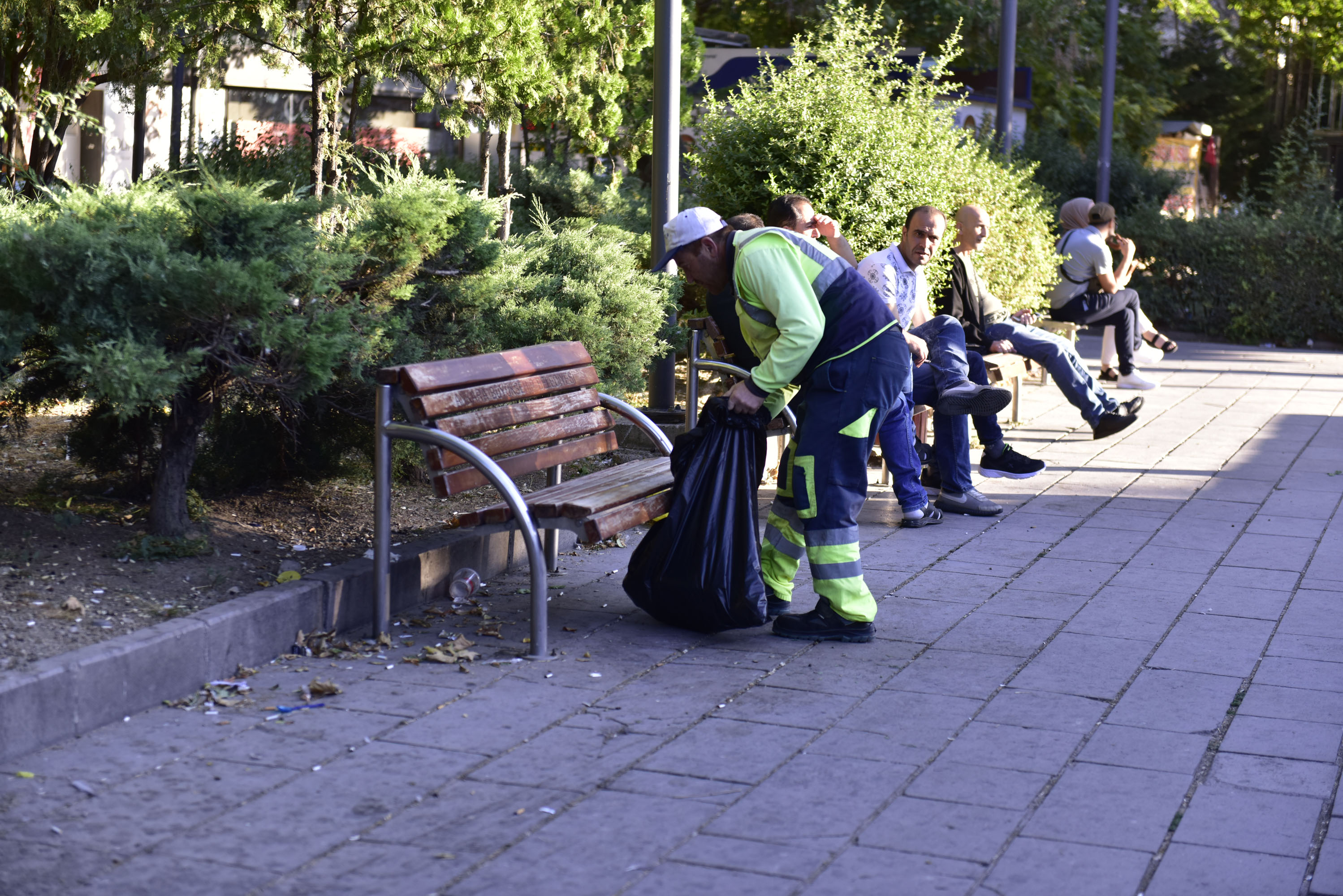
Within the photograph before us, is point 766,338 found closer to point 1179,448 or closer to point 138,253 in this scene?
point 138,253

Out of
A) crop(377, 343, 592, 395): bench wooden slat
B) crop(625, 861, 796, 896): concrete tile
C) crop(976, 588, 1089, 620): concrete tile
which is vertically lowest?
crop(625, 861, 796, 896): concrete tile

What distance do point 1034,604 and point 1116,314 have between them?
7359 mm

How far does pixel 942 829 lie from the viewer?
3.64 metres

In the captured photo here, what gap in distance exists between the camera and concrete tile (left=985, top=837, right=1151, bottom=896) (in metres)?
3.32

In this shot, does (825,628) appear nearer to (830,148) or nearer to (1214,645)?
(1214,645)

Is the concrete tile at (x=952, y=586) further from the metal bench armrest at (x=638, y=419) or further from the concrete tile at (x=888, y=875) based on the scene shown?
the concrete tile at (x=888, y=875)

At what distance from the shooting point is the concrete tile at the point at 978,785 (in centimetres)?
382

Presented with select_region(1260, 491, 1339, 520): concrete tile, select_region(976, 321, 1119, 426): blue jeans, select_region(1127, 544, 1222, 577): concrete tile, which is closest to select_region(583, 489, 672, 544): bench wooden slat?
select_region(1127, 544, 1222, 577): concrete tile

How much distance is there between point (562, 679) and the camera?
4.78m

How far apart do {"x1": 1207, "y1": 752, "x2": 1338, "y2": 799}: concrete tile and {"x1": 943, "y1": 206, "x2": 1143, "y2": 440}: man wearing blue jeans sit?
15.8 ft

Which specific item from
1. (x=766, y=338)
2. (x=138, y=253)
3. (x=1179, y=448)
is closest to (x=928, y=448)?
(x=1179, y=448)

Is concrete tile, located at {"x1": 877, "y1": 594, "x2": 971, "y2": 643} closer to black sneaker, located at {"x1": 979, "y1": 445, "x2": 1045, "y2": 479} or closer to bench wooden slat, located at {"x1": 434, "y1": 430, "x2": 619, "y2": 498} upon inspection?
bench wooden slat, located at {"x1": 434, "y1": 430, "x2": 619, "y2": 498}

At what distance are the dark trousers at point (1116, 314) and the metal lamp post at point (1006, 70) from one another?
2.19m

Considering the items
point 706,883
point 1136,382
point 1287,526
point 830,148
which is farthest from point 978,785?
point 1136,382
